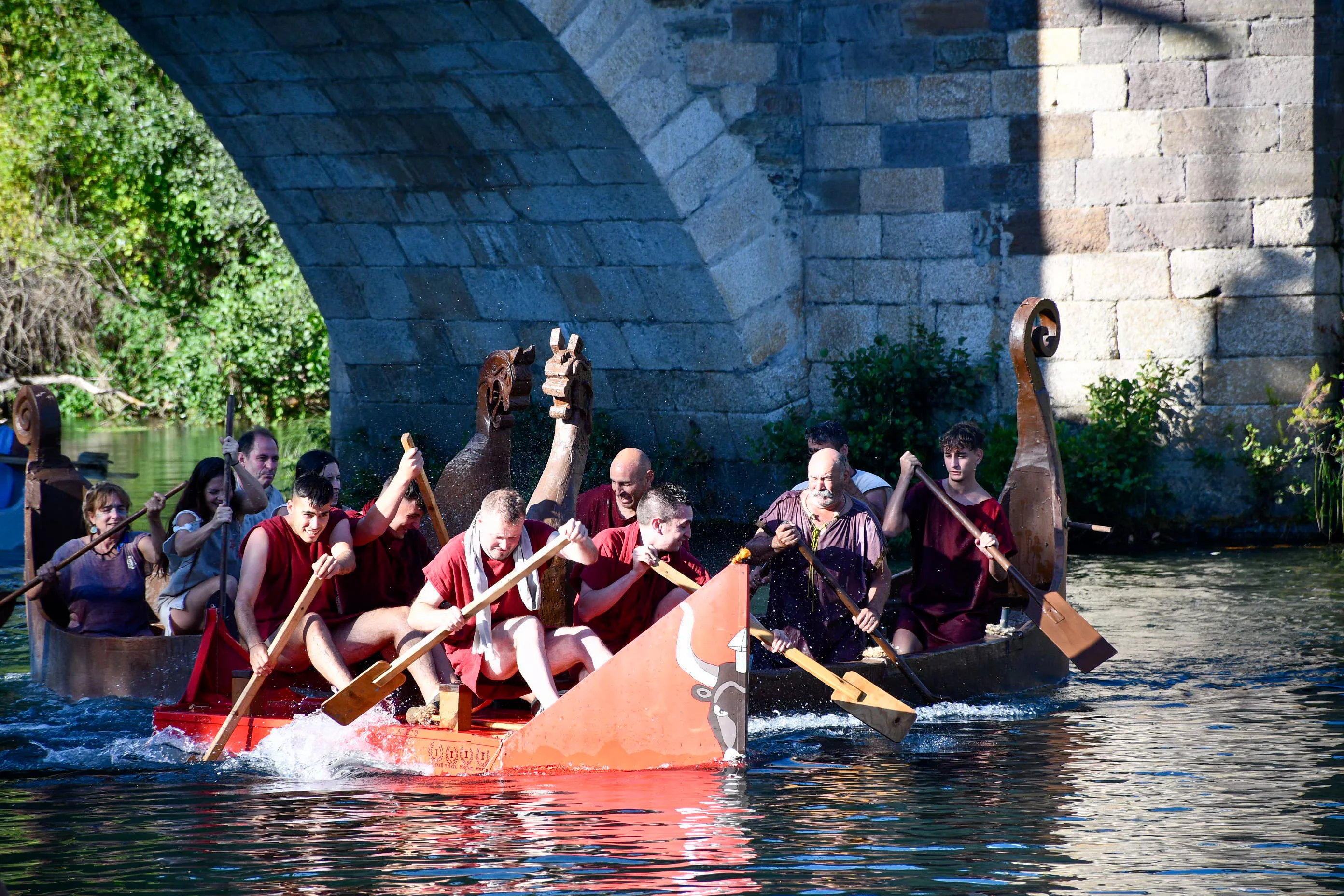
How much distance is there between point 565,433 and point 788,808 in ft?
6.55

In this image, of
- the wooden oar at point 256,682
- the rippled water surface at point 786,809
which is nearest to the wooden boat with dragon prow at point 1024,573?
the rippled water surface at point 786,809

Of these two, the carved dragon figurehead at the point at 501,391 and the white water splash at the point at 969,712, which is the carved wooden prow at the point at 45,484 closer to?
the carved dragon figurehead at the point at 501,391

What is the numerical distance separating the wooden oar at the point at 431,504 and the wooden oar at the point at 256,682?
1.78 feet

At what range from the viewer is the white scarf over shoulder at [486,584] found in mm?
5684

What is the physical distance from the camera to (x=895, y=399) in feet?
33.2

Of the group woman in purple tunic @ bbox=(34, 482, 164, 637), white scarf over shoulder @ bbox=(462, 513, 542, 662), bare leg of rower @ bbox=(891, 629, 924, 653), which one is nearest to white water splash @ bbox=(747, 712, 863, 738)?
bare leg of rower @ bbox=(891, 629, 924, 653)

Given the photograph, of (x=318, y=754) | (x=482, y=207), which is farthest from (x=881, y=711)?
(x=482, y=207)

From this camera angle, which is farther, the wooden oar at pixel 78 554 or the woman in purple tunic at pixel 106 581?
the woman in purple tunic at pixel 106 581

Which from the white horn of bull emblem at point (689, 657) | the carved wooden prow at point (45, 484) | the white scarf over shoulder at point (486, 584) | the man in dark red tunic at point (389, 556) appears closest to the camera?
the white horn of bull emblem at point (689, 657)

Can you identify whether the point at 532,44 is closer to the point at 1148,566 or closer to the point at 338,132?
the point at 338,132

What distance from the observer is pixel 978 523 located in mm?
6668

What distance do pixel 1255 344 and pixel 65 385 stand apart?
14742mm

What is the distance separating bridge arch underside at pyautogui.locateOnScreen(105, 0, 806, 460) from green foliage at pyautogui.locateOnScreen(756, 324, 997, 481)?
15.7 inches

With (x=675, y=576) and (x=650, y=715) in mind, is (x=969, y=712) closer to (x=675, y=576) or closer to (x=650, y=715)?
(x=675, y=576)
